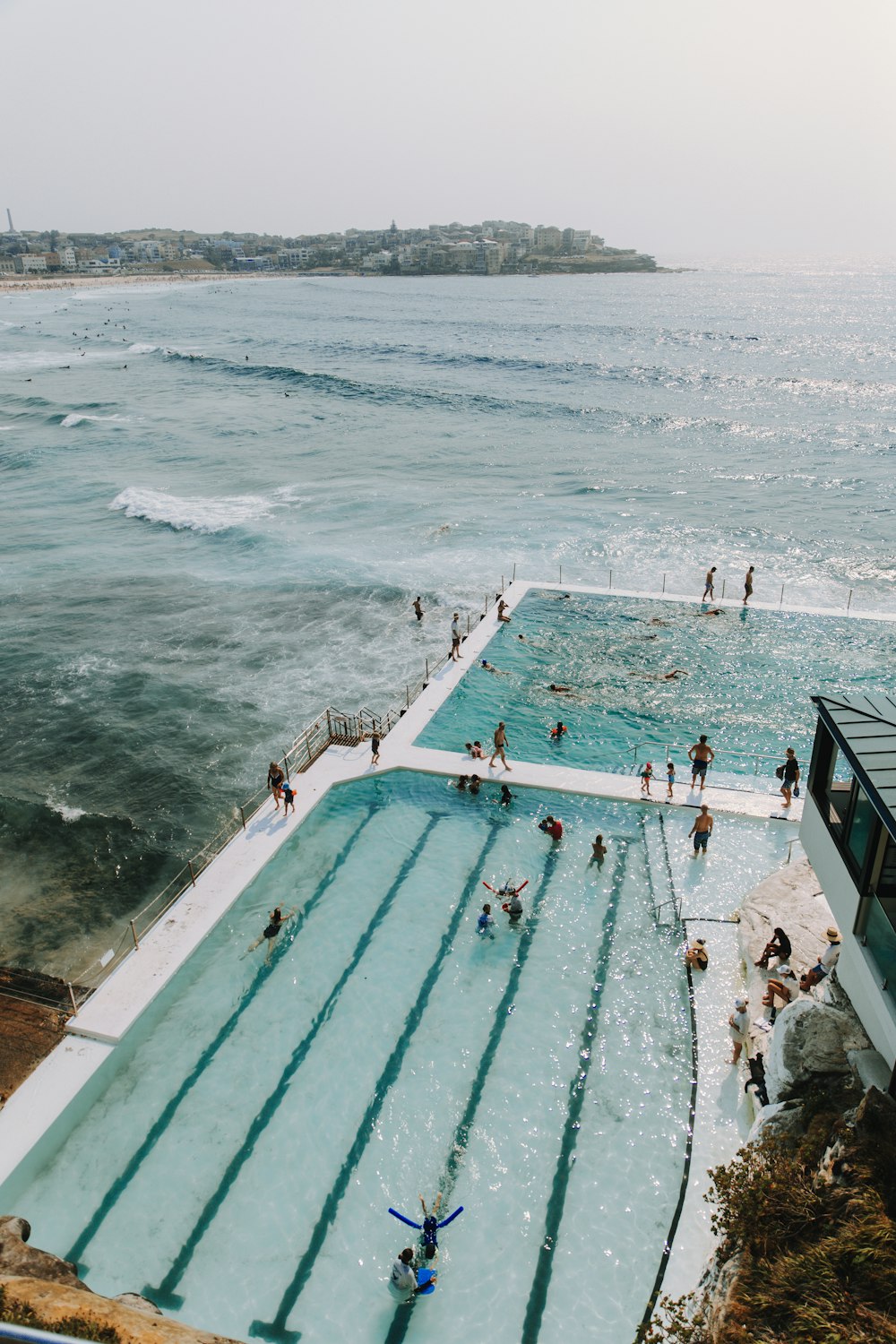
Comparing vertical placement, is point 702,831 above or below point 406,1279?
above

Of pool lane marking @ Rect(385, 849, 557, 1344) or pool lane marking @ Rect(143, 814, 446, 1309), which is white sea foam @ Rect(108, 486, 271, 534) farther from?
pool lane marking @ Rect(385, 849, 557, 1344)

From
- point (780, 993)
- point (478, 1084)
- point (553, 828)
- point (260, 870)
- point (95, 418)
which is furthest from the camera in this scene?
point (95, 418)

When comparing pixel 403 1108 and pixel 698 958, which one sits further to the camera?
pixel 698 958

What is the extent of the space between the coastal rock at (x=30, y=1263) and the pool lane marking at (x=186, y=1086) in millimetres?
1147

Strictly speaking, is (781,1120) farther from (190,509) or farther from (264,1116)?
(190,509)

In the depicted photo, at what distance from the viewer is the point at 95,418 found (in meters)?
67.6

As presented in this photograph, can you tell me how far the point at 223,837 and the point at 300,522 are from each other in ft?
92.1

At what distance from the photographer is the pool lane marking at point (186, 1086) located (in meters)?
10.5

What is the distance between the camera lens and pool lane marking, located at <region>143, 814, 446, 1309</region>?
991 cm

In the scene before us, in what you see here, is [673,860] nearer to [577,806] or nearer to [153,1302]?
[577,806]

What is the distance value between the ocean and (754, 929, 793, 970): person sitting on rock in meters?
12.3

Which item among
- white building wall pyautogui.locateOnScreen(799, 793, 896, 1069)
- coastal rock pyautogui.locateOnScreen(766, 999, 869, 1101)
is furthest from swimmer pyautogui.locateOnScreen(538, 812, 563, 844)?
coastal rock pyautogui.locateOnScreen(766, 999, 869, 1101)

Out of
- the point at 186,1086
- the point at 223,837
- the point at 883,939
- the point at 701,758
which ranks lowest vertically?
the point at 223,837

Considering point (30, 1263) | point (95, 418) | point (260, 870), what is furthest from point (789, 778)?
point (95, 418)
